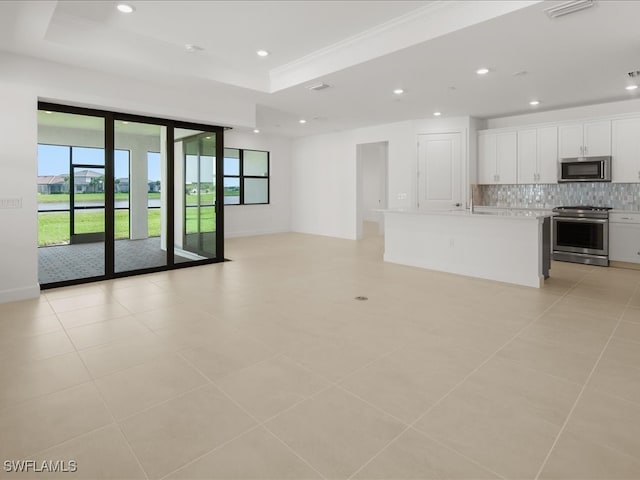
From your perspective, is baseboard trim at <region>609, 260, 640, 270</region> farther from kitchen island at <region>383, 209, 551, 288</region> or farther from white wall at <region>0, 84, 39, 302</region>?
white wall at <region>0, 84, 39, 302</region>

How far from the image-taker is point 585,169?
688 centimetres

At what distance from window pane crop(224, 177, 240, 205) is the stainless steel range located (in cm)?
747

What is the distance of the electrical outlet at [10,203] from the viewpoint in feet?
15.3

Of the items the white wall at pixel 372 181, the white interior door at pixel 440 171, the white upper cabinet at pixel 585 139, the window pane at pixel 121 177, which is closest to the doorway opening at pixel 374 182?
the white wall at pixel 372 181

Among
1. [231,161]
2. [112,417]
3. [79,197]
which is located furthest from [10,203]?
[231,161]

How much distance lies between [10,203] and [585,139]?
8.78 meters

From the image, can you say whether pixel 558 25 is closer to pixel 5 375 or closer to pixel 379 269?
pixel 379 269

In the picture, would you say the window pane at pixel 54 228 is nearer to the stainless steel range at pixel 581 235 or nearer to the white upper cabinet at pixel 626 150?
the stainless steel range at pixel 581 235

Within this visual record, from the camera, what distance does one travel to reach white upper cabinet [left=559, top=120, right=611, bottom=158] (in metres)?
6.71

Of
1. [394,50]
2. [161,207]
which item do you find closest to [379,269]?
[394,50]

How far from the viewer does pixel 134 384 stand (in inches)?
104

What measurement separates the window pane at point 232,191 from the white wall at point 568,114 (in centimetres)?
634

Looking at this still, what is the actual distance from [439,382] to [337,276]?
11.1 feet

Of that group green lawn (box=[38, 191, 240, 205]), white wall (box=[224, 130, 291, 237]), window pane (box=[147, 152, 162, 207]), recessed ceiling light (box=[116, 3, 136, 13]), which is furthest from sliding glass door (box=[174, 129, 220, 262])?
white wall (box=[224, 130, 291, 237])
